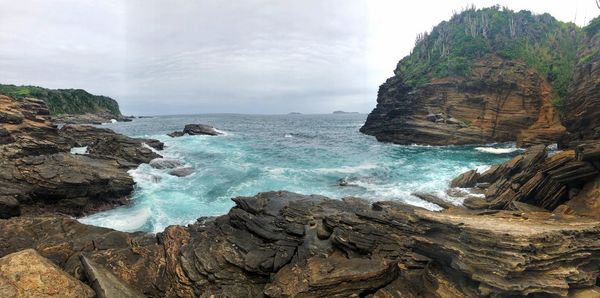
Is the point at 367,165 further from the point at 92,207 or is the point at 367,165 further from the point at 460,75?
the point at 460,75

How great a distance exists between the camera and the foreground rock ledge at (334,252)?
7.99 meters

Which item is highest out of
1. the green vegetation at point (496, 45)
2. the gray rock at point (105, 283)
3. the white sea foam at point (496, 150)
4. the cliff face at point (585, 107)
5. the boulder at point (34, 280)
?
the green vegetation at point (496, 45)

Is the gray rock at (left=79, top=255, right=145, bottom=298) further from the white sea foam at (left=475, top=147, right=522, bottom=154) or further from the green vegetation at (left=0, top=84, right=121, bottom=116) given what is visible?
the green vegetation at (left=0, top=84, right=121, bottom=116)

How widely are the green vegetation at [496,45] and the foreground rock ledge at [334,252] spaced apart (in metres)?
51.2

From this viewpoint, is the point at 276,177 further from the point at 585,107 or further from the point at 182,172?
the point at 585,107

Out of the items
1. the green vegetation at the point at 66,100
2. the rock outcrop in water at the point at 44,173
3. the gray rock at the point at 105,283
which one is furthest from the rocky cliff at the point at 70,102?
the gray rock at the point at 105,283

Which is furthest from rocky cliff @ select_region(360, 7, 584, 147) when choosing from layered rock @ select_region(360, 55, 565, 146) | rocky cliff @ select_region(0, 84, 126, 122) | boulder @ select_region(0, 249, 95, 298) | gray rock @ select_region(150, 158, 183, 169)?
rocky cliff @ select_region(0, 84, 126, 122)

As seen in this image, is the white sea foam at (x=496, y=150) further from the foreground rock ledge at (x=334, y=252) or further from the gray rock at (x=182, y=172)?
the gray rock at (x=182, y=172)

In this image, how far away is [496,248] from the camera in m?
8.09

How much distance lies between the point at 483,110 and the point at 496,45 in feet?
66.5

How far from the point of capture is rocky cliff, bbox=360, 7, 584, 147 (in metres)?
48.8

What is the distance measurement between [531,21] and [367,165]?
63614mm

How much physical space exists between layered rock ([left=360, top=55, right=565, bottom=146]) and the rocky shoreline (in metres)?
34.6

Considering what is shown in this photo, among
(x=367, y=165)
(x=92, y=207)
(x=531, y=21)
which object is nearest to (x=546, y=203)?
(x=367, y=165)
